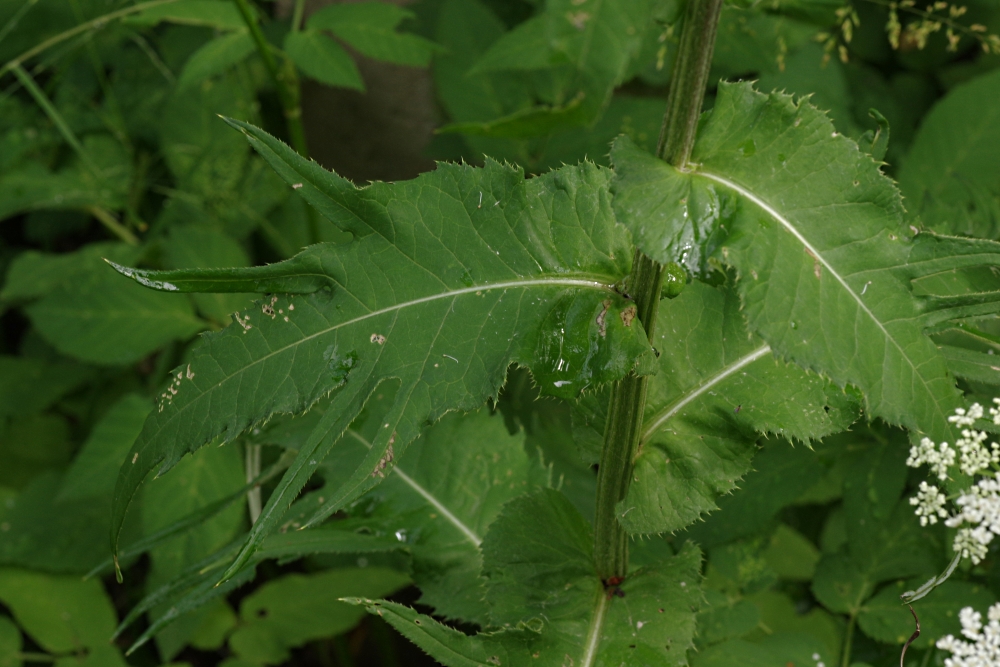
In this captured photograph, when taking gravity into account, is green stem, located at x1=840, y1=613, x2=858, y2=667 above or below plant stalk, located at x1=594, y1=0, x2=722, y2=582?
below

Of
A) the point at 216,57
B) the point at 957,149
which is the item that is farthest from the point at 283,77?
the point at 957,149

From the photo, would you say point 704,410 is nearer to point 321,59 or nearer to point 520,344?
point 520,344

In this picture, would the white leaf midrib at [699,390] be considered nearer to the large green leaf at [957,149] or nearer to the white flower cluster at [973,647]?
the white flower cluster at [973,647]

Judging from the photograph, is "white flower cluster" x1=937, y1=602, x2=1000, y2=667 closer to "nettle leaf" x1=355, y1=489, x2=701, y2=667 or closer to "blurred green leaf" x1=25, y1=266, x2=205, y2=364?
"nettle leaf" x1=355, y1=489, x2=701, y2=667

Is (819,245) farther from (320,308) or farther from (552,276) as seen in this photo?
(320,308)

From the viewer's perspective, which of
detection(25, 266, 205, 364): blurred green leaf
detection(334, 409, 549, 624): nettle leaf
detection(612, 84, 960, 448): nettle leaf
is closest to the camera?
detection(612, 84, 960, 448): nettle leaf

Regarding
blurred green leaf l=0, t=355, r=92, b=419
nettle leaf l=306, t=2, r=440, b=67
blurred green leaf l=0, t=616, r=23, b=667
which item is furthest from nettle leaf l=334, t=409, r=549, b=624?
blurred green leaf l=0, t=355, r=92, b=419
